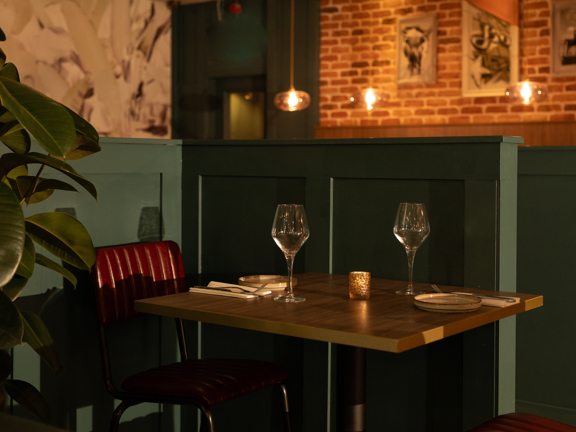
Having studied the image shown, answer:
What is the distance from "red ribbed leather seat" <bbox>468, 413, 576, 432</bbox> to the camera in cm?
149

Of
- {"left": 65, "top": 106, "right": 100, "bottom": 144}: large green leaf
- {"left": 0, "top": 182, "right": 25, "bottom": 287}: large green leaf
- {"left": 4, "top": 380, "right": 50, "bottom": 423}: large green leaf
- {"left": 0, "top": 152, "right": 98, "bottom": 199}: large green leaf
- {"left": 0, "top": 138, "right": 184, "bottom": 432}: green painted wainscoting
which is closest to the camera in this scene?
{"left": 0, "top": 182, "right": 25, "bottom": 287}: large green leaf

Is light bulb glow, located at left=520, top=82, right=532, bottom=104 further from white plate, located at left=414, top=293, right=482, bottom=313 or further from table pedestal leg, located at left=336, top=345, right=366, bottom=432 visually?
table pedestal leg, located at left=336, top=345, right=366, bottom=432

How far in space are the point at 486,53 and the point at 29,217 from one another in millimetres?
5235

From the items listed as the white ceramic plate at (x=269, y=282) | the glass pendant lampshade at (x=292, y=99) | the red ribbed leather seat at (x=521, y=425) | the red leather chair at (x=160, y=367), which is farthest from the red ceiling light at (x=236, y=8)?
the red ribbed leather seat at (x=521, y=425)

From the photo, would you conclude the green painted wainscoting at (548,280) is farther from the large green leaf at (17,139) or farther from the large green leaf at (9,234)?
the large green leaf at (9,234)

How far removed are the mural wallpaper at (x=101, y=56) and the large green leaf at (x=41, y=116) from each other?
476 centimetres

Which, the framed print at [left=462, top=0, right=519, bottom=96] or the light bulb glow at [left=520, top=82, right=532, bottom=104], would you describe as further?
the framed print at [left=462, top=0, right=519, bottom=96]

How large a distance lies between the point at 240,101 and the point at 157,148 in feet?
15.5

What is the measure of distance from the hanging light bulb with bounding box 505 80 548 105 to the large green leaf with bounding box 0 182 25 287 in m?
4.94

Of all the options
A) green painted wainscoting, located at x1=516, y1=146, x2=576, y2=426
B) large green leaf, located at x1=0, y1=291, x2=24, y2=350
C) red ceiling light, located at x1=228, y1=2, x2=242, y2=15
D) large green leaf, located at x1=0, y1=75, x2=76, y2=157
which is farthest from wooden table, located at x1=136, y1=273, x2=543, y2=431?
red ceiling light, located at x1=228, y1=2, x2=242, y2=15

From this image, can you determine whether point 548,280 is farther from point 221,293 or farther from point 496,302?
point 221,293

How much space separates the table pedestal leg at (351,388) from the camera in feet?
5.55

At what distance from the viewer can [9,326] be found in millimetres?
1214

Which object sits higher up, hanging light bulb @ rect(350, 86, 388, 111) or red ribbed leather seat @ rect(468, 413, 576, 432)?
hanging light bulb @ rect(350, 86, 388, 111)
